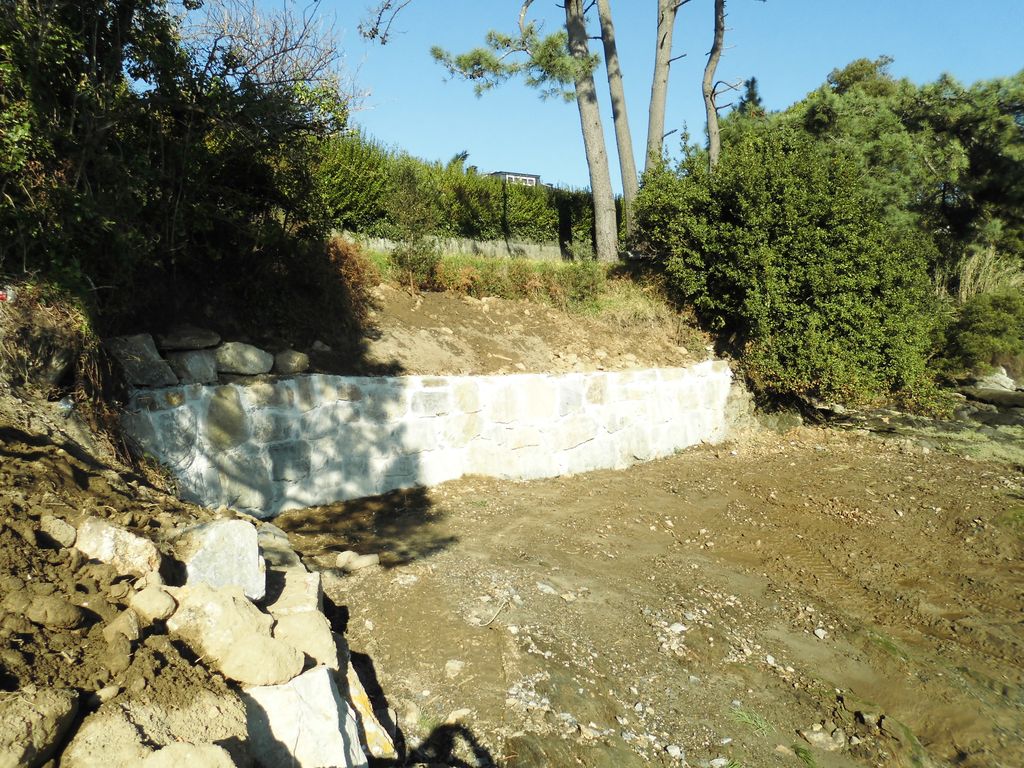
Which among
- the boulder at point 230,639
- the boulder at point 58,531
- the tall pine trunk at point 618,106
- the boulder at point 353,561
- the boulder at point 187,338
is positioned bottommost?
the boulder at point 353,561

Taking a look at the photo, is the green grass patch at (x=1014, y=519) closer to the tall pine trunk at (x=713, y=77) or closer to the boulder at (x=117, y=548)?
the boulder at (x=117, y=548)

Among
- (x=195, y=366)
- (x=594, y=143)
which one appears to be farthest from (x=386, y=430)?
(x=594, y=143)

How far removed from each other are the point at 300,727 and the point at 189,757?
0.58m

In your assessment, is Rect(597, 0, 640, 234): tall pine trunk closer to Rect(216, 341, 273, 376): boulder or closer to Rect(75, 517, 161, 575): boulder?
A: Rect(216, 341, 273, 376): boulder

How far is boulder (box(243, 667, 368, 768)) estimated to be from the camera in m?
2.42

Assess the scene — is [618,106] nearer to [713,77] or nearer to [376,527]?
[713,77]

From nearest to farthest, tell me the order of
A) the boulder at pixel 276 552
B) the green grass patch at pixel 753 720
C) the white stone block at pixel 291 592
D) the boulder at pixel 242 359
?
1. the white stone block at pixel 291 592
2. the green grass patch at pixel 753 720
3. the boulder at pixel 276 552
4. the boulder at pixel 242 359

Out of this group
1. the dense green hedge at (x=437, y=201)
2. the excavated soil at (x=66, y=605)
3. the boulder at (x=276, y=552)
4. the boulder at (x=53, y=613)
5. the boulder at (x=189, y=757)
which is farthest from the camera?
the dense green hedge at (x=437, y=201)

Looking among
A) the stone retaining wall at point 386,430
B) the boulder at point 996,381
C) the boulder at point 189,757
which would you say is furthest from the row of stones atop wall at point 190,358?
the boulder at point 996,381

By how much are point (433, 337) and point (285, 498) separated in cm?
260

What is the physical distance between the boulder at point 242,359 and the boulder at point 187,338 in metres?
0.10

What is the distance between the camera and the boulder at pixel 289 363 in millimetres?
6082

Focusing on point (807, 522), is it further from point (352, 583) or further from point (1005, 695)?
point (352, 583)

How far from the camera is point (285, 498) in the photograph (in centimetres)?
596
